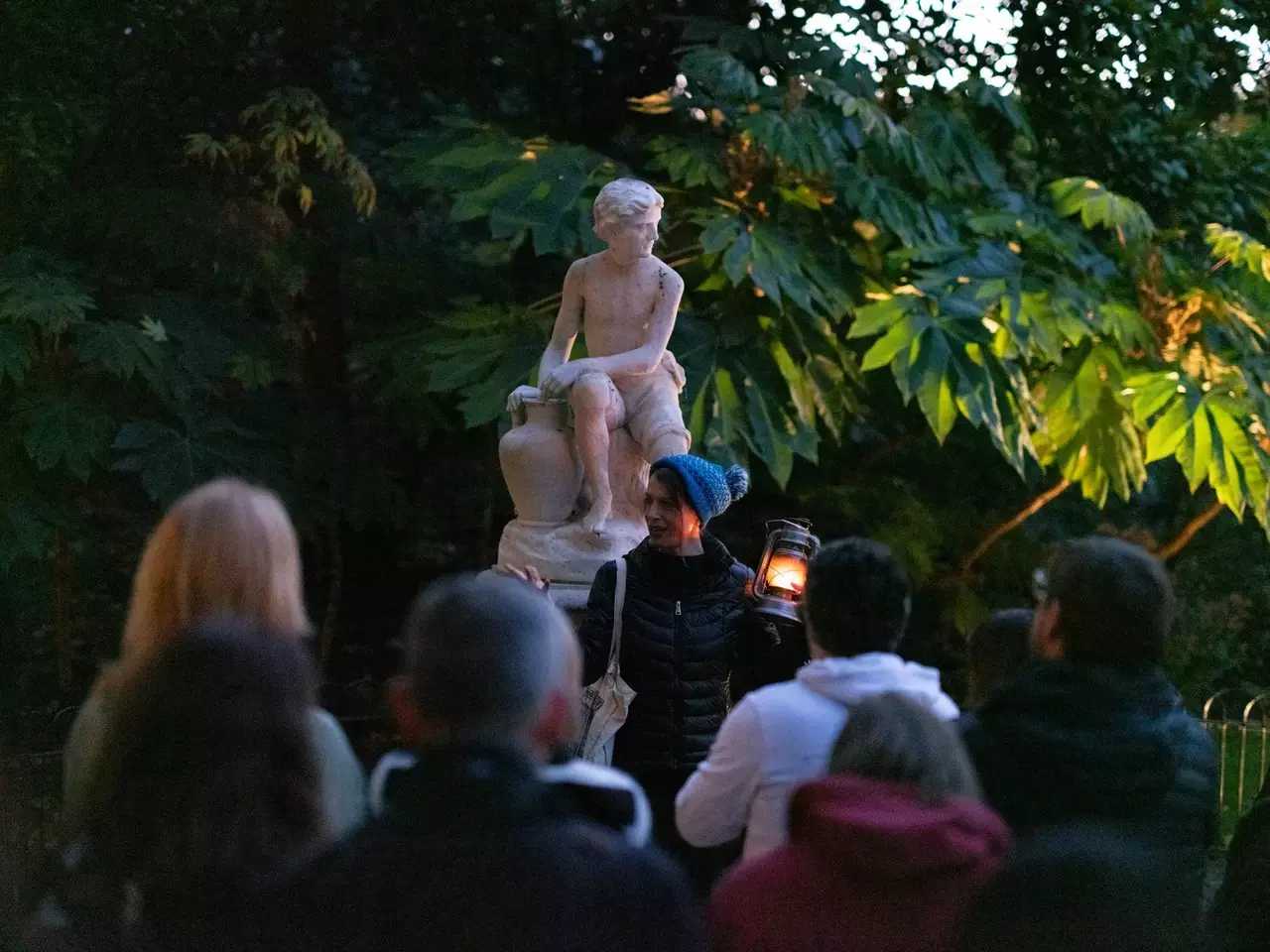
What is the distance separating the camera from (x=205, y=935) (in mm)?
1945

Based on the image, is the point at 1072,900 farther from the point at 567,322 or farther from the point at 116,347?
the point at 116,347

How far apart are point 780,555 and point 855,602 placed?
147 cm

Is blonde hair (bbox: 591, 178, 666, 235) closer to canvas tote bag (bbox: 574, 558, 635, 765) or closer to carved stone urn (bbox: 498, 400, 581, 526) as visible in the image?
carved stone urn (bbox: 498, 400, 581, 526)

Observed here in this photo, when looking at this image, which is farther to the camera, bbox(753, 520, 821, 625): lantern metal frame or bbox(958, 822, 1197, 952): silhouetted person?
bbox(753, 520, 821, 625): lantern metal frame

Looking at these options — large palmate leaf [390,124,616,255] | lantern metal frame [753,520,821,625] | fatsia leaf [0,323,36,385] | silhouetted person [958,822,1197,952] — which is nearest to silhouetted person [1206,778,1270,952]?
silhouetted person [958,822,1197,952]

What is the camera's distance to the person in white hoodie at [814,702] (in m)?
2.54

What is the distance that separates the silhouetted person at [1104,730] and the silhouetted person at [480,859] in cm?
82

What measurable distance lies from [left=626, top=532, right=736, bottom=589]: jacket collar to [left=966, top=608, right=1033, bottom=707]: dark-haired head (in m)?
0.83

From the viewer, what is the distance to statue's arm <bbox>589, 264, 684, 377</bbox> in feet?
17.2

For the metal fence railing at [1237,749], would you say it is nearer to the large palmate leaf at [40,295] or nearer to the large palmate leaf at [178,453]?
the large palmate leaf at [178,453]

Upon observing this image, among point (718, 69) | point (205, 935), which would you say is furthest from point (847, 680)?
point (718, 69)

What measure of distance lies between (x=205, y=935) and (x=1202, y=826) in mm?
1710

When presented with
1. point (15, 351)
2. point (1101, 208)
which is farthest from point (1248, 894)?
point (15, 351)

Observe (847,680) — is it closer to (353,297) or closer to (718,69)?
(718,69)
